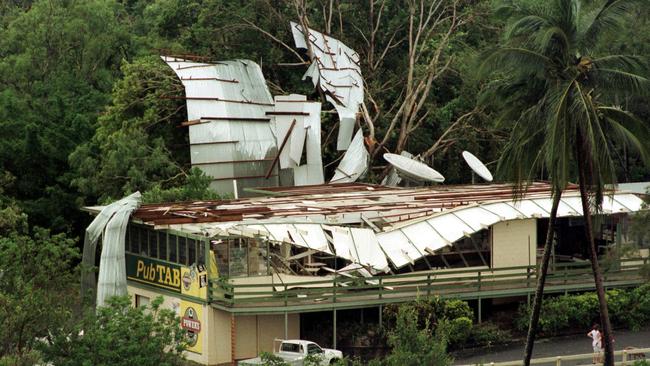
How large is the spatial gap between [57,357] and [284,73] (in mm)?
38405

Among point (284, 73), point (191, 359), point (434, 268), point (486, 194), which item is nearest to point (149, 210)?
point (191, 359)

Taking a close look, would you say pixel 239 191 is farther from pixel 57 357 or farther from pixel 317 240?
pixel 57 357

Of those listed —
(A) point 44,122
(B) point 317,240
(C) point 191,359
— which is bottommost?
(C) point 191,359

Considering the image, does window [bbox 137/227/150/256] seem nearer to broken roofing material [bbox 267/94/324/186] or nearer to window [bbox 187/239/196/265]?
window [bbox 187/239/196/265]

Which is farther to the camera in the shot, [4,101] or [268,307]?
[4,101]

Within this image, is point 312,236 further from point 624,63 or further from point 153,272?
point 624,63

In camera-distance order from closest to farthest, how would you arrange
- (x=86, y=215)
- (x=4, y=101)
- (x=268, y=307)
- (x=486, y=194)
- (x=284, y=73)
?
(x=268, y=307) → (x=486, y=194) → (x=86, y=215) → (x=4, y=101) → (x=284, y=73)

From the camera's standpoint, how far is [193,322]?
40875 millimetres

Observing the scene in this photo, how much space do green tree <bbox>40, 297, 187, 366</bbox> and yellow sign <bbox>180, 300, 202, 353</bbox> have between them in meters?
7.88

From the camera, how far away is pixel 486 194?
164 feet

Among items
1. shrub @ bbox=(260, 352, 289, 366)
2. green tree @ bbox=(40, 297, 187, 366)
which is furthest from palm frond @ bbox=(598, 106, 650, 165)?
green tree @ bbox=(40, 297, 187, 366)

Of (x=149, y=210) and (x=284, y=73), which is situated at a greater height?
(x=284, y=73)

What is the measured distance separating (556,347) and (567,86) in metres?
12.1

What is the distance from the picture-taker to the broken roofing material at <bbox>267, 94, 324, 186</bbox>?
59.4 m
